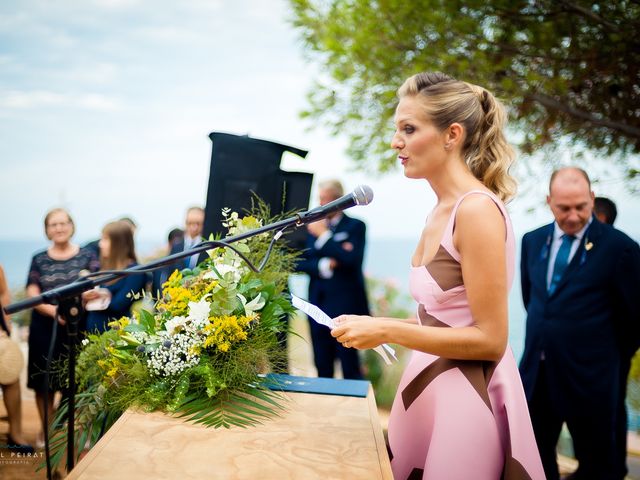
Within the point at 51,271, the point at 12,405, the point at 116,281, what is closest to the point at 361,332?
the point at 116,281

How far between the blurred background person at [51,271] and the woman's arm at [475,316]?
3.83m

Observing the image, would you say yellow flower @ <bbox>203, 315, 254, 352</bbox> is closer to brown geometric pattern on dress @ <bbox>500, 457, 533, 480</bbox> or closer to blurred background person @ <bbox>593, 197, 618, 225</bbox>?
brown geometric pattern on dress @ <bbox>500, 457, 533, 480</bbox>

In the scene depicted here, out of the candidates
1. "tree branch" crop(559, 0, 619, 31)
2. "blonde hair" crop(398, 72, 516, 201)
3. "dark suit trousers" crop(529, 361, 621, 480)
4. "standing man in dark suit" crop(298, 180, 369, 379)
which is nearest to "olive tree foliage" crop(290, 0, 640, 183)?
"tree branch" crop(559, 0, 619, 31)

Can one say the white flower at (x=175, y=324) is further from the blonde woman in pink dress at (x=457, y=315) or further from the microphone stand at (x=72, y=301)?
the blonde woman in pink dress at (x=457, y=315)

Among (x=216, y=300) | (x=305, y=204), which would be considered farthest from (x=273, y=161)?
(x=216, y=300)

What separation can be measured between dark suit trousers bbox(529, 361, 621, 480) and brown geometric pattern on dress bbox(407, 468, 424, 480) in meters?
2.12

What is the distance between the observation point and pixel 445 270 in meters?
1.67

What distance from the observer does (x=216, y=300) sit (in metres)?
2.00

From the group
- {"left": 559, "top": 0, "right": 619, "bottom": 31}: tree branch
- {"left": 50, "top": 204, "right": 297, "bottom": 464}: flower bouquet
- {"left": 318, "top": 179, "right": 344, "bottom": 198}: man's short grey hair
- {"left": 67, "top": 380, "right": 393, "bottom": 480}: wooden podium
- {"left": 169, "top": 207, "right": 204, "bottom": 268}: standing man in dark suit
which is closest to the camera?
{"left": 67, "top": 380, "right": 393, "bottom": 480}: wooden podium

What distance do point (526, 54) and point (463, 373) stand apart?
13.0ft

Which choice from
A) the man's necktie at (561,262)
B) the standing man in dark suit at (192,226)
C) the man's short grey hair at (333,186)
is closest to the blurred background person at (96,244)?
the standing man in dark suit at (192,226)

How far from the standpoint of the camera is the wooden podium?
4.87ft

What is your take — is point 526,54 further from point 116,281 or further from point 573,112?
point 116,281

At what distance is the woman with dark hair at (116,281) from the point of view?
471 cm
